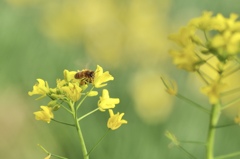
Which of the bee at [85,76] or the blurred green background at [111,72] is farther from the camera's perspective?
the blurred green background at [111,72]

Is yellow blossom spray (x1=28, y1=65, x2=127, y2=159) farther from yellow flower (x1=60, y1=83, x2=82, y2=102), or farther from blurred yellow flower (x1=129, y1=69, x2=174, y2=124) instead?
blurred yellow flower (x1=129, y1=69, x2=174, y2=124)

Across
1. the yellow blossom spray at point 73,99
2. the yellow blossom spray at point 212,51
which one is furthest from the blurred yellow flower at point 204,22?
the yellow blossom spray at point 73,99

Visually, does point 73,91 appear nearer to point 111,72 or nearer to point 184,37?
point 184,37

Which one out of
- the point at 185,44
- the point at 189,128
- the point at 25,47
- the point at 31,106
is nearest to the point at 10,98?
the point at 31,106

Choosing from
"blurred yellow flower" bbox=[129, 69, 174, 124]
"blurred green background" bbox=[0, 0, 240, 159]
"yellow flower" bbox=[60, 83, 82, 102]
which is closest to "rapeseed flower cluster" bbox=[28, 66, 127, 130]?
"yellow flower" bbox=[60, 83, 82, 102]

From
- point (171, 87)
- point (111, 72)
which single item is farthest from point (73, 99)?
point (111, 72)

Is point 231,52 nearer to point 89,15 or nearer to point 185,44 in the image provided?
point 185,44

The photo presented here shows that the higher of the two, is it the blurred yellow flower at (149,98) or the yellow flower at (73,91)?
the yellow flower at (73,91)

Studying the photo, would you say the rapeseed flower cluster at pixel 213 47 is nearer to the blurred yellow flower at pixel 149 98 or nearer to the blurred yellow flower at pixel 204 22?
the blurred yellow flower at pixel 204 22

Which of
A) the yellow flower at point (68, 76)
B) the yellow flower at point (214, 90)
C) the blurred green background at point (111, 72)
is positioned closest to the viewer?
the yellow flower at point (214, 90)
